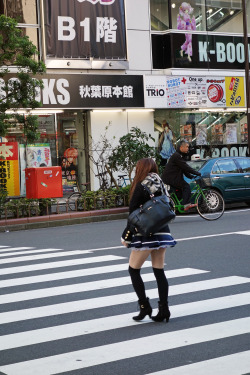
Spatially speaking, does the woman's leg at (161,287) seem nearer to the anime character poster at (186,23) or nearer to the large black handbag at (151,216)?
the large black handbag at (151,216)

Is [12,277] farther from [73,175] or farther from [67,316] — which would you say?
[73,175]

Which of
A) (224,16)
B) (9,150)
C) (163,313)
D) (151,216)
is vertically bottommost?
(163,313)

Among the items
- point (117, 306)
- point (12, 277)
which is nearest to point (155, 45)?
point (12, 277)

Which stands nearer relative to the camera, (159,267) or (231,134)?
(159,267)

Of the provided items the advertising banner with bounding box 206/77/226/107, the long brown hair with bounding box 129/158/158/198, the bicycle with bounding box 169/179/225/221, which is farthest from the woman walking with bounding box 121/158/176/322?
the advertising banner with bounding box 206/77/226/107

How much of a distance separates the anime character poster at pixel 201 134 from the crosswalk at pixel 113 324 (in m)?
18.2

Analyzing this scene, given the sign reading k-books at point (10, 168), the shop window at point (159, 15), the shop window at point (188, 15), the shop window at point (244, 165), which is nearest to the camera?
the shop window at point (244, 165)

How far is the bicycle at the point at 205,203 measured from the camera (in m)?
17.2

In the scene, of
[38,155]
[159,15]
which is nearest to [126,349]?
[38,155]

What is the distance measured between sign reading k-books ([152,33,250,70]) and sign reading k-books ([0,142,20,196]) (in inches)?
258

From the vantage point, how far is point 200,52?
28.5 m

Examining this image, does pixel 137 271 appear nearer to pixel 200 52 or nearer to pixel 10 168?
pixel 10 168

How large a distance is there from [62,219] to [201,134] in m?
11.2

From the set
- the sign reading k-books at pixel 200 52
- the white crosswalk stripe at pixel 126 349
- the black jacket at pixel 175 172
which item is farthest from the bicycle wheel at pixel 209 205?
the sign reading k-books at pixel 200 52
